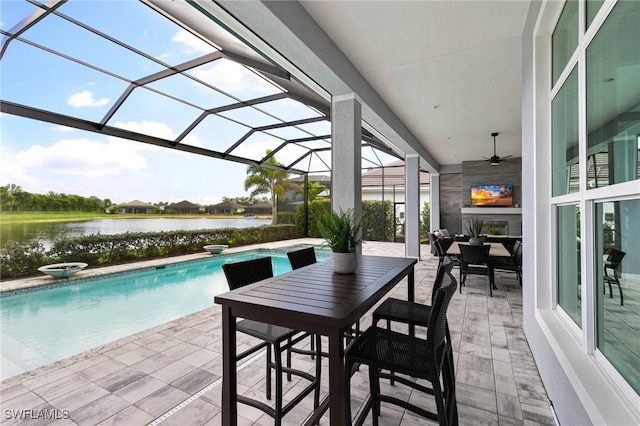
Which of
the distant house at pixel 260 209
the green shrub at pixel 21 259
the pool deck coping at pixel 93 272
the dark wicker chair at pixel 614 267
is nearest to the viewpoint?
the dark wicker chair at pixel 614 267

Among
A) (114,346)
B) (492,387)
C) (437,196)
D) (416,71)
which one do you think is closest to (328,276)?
(492,387)

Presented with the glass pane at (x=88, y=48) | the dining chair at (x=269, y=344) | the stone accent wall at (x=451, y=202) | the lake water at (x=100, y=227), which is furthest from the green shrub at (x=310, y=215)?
the dining chair at (x=269, y=344)

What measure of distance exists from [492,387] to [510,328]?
1.45 meters

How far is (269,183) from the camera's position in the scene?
13.4m

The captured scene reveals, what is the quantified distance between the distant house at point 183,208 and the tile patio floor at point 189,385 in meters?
7.60

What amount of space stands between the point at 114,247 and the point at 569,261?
947 cm

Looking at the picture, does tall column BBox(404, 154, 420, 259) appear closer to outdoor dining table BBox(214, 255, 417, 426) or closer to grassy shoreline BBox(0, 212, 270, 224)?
outdoor dining table BBox(214, 255, 417, 426)

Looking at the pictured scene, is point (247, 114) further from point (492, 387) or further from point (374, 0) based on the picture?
point (492, 387)

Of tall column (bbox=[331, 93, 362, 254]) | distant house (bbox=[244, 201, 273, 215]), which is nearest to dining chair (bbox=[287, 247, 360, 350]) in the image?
tall column (bbox=[331, 93, 362, 254])

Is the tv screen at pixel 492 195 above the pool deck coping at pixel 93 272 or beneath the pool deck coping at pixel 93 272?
above

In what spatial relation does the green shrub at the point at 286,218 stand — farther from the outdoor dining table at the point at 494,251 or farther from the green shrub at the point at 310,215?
the outdoor dining table at the point at 494,251

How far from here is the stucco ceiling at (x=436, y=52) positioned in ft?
8.75

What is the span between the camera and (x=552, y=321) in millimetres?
2031

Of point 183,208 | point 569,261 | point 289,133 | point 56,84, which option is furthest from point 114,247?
point 569,261
